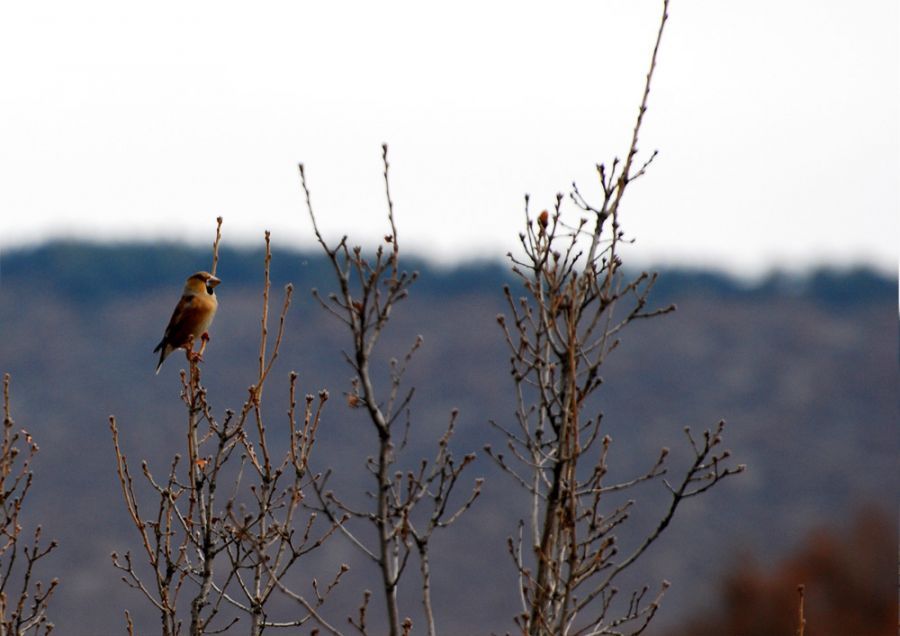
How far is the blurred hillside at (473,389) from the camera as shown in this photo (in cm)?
5278

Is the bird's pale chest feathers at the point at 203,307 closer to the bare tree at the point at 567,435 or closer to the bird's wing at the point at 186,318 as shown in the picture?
the bird's wing at the point at 186,318

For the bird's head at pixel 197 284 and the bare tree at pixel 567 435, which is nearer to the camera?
the bare tree at pixel 567 435

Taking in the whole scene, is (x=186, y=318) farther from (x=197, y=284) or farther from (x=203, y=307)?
(x=197, y=284)

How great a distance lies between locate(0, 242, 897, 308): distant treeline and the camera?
69.6 metres

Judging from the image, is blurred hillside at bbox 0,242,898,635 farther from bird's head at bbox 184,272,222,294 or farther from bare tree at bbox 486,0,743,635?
bare tree at bbox 486,0,743,635

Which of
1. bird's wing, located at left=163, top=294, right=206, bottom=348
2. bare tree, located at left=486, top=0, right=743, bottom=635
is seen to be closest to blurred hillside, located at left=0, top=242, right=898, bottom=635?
bird's wing, located at left=163, top=294, right=206, bottom=348

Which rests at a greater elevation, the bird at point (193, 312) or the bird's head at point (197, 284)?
the bird's head at point (197, 284)

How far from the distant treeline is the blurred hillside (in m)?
0.11

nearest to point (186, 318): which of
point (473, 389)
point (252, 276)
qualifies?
point (473, 389)

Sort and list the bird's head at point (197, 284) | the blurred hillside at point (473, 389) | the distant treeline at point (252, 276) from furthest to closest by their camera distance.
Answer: the distant treeline at point (252, 276) → the blurred hillside at point (473, 389) → the bird's head at point (197, 284)

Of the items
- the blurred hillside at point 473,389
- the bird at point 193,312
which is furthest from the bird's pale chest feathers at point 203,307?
the blurred hillside at point 473,389

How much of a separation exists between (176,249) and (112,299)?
493cm

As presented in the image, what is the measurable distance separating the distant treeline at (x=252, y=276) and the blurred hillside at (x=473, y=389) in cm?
11

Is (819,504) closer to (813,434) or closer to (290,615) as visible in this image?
(813,434)
